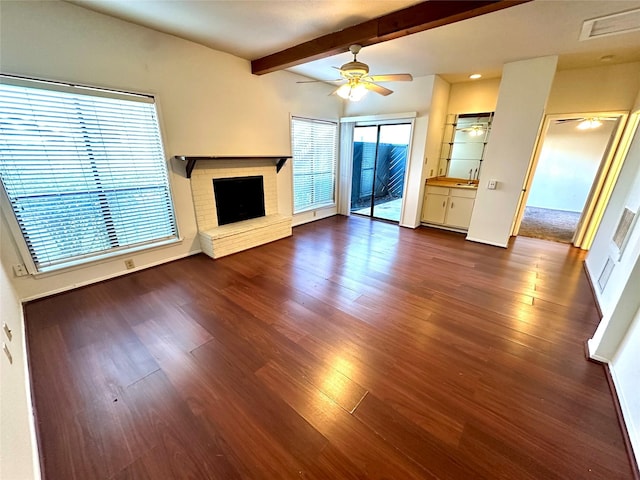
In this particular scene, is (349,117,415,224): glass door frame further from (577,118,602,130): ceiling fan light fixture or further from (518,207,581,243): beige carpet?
(577,118,602,130): ceiling fan light fixture

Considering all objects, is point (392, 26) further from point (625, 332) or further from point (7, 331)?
point (7, 331)

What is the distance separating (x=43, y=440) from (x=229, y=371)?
0.95 meters

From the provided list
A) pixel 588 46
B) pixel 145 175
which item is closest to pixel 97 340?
pixel 145 175

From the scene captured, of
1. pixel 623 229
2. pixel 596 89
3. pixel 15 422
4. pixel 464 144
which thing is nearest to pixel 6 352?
pixel 15 422

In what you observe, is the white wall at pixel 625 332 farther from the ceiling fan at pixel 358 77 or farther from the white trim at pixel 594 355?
the ceiling fan at pixel 358 77

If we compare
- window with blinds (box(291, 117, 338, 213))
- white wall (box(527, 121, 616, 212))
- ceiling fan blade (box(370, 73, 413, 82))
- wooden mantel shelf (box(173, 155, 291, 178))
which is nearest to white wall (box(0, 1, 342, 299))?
wooden mantel shelf (box(173, 155, 291, 178))

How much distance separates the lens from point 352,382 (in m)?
1.72

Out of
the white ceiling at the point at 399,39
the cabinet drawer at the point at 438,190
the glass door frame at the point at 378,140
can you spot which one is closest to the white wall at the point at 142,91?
the white ceiling at the point at 399,39

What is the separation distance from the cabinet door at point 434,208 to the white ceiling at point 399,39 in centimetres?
217

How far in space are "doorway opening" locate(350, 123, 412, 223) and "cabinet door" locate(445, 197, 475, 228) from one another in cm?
97

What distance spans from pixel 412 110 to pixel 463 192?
178cm

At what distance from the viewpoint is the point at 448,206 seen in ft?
16.2

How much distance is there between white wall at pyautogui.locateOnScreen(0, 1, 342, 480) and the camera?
1.82 meters

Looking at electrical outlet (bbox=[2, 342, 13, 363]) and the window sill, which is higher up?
electrical outlet (bbox=[2, 342, 13, 363])
